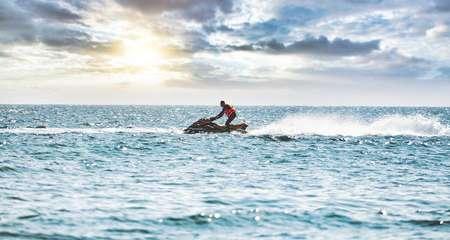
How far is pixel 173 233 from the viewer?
523 inches

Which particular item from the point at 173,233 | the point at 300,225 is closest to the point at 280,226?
the point at 300,225

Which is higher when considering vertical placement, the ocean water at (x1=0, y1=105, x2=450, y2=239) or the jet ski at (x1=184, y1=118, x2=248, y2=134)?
the jet ski at (x1=184, y1=118, x2=248, y2=134)

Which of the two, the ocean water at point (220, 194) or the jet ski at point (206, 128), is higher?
the jet ski at point (206, 128)

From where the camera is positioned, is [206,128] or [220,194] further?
[206,128]

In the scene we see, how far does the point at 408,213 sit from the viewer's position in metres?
15.8

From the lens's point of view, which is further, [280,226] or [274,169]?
[274,169]

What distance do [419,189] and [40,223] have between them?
12.7m

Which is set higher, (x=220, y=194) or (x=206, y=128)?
(x=206, y=128)

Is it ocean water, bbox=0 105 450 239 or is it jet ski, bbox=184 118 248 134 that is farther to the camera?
jet ski, bbox=184 118 248 134

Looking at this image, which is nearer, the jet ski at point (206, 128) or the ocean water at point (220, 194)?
the ocean water at point (220, 194)

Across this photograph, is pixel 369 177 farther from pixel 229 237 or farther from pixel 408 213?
pixel 229 237

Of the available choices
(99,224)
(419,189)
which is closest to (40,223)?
(99,224)

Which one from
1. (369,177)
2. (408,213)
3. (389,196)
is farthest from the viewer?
(369,177)

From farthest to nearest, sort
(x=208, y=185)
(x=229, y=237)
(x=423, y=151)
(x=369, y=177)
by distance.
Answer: (x=423, y=151) < (x=369, y=177) < (x=208, y=185) < (x=229, y=237)
